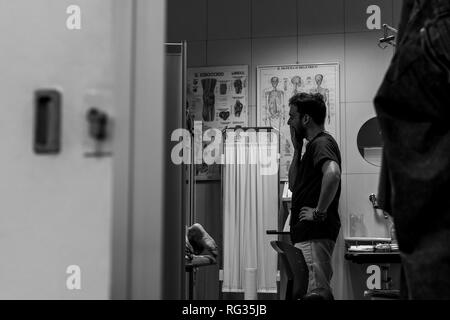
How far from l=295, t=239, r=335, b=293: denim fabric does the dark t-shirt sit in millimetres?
32

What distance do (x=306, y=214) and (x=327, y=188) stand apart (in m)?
0.18

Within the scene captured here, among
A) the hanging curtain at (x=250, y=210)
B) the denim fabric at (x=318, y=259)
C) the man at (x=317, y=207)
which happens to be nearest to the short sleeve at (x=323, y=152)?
the man at (x=317, y=207)

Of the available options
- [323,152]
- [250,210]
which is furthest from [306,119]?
[250,210]

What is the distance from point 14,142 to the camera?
1.17 meters

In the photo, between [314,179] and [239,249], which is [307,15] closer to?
[239,249]

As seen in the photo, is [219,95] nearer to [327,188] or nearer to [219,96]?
[219,96]

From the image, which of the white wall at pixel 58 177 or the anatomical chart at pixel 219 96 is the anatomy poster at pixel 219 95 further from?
the white wall at pixel 58 177

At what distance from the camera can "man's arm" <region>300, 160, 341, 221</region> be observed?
3.20 metres

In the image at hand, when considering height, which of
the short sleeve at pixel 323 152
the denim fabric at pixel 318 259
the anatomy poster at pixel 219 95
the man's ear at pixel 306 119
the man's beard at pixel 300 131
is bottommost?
the denim fabric at pixel 318 259

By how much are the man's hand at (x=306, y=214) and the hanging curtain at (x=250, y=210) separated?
2.07m

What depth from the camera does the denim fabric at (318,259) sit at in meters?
3.20

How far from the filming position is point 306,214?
325 cm

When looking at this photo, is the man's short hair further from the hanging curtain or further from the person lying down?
the hanging curtain
